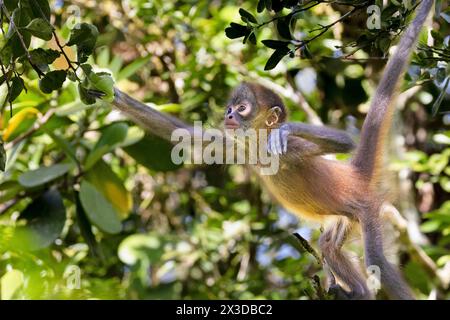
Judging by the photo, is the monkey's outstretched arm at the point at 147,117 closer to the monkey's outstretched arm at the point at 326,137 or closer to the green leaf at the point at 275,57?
the monkey's outstretched arm at the point at 326,137

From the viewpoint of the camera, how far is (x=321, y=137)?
3732 mm

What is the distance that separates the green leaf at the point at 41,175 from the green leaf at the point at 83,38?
1.93 meters

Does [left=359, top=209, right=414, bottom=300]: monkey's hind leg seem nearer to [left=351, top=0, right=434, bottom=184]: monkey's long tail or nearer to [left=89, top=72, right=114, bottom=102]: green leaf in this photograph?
[left=351, top=0, right=434, bottom=184]: monkey's long tail

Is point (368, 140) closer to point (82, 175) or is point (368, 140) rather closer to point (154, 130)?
point (154, 130)

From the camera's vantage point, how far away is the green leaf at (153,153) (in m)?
5.15

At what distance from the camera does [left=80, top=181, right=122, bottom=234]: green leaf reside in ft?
15.5

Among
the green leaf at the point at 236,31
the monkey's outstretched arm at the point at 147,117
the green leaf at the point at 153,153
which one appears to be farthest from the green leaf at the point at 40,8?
the green leaf at the point at 153,153

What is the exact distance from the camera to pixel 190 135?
14.1 feet

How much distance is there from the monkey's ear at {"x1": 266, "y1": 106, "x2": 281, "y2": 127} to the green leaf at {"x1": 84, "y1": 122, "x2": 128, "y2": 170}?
1.00 metres

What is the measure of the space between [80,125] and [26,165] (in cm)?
52

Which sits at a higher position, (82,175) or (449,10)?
(449,10)

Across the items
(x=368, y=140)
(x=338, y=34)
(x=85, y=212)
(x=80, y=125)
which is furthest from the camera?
(x=338, y=34)
